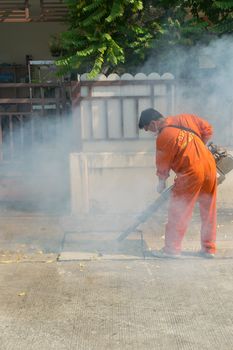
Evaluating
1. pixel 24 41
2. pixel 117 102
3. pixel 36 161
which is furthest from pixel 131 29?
pixel 24 41

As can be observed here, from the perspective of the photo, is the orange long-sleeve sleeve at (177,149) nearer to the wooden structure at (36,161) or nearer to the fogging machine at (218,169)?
the fogging machine at (218,169)

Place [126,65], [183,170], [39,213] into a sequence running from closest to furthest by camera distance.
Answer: [183,170] < [39,213] < [126,65]

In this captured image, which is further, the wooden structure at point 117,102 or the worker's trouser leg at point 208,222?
the wooden structure at point 117,102

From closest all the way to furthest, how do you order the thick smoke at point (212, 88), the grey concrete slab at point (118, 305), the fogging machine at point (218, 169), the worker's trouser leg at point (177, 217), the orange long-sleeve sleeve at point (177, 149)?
the grey concrete slab at point (118, 305)
the orange long-sleeve sleeve at point (177, 149)
the worker's trouser leg at point (177, 217)
the fogging machine at point (218, 169)
the thick smoke at point (212, 88)

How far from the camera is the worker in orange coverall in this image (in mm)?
4715

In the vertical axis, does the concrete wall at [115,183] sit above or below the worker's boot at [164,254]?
above

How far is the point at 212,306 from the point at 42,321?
4.26 ft

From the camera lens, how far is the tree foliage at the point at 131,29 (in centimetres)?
591

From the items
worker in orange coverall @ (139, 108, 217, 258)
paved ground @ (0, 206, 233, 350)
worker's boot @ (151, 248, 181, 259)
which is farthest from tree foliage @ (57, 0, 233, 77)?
worker's boot @ (151, 248, 181, 259)

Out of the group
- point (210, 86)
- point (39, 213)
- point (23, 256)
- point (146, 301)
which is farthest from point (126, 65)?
point (146, 301)

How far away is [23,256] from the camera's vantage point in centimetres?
500

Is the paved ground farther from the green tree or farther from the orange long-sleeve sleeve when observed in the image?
the green tree

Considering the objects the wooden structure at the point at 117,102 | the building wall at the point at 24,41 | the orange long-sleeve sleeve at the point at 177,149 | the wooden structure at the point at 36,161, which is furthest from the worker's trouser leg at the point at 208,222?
the building wall at the point at 24,41

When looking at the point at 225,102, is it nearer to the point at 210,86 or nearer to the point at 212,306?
the point at 210,86
